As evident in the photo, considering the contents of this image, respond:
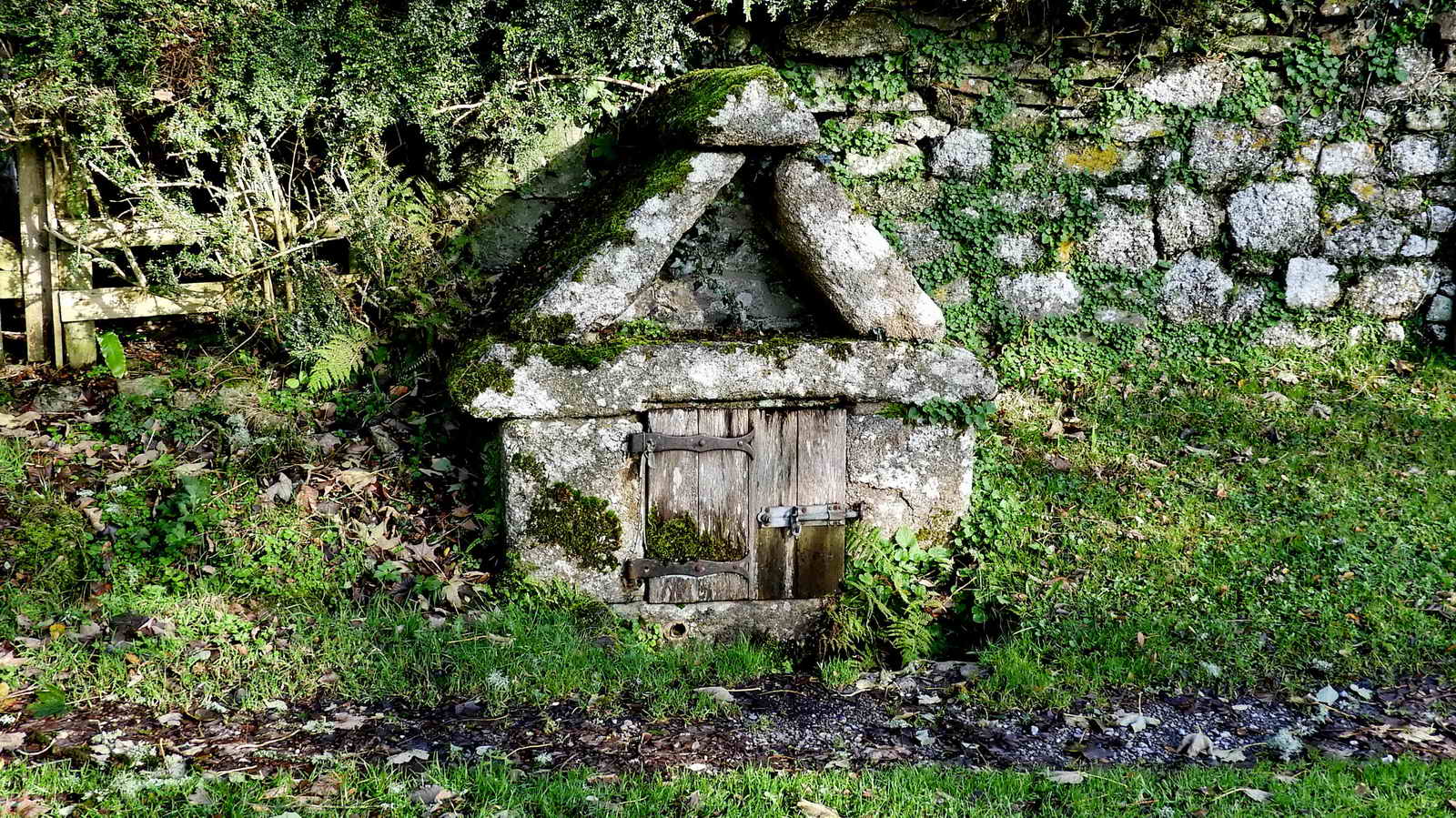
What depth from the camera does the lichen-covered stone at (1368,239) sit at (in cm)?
628

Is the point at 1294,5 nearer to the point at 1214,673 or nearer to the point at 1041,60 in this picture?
the point at 1041,60

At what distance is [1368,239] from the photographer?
20.6 ft

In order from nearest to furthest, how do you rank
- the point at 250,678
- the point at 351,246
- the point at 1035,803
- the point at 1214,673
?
the point at 1035,803 → the point at 250,678 → the point at 1214,673 → the point at 351,246

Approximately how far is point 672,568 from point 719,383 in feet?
2.90

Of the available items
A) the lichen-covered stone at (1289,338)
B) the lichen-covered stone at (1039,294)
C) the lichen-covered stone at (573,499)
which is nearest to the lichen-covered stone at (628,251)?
the lichen-covered stone at (573,499)

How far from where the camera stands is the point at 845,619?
4.92 metres

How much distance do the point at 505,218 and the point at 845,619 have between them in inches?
105

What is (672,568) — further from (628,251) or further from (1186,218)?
(1186,218)

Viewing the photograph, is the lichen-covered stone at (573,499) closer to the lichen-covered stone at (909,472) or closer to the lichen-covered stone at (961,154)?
the lichen-covered stone at (909,472)

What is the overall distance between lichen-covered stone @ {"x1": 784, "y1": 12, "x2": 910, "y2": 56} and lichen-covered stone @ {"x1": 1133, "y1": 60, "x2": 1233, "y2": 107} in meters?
1.56

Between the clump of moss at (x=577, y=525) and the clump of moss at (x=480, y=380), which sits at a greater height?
the clump of moss at (x=480, y=380)

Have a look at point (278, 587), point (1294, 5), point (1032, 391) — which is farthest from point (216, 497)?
point (1294, 5)

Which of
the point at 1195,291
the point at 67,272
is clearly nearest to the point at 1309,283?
the point at 1195,291

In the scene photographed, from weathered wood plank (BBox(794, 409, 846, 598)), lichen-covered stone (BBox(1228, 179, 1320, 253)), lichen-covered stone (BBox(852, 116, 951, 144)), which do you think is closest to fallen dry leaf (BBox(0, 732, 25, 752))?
weathered wood plank (BBox(794, 409, 846, 598))
